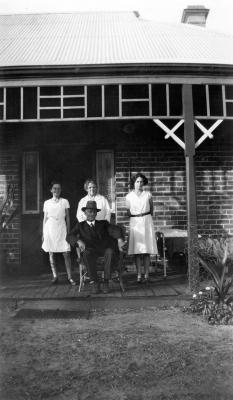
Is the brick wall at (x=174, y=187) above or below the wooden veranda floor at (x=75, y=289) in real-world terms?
above

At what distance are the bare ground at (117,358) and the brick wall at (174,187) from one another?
3.74 meters

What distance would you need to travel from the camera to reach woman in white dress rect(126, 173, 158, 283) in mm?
6445

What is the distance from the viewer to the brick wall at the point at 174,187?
27.0 feet

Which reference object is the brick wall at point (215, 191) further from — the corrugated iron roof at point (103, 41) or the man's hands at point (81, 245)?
the man's hands at point (81, 245)

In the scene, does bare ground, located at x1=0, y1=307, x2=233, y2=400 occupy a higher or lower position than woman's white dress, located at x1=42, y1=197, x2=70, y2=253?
lower

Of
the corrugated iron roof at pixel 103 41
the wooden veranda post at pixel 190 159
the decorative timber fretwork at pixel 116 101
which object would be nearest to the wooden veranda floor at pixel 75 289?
the wooden veranda post at pixel 190 159

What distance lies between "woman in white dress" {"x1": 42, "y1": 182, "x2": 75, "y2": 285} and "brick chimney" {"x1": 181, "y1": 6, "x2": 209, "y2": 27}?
7.18 metres

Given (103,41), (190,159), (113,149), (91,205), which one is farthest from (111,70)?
(113,149)

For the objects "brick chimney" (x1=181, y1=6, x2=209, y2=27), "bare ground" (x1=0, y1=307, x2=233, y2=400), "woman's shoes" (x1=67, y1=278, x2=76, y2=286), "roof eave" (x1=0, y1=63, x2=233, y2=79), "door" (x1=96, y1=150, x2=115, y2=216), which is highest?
"brick chimney" (x1=181, y1=6, x2=209, y2=27)

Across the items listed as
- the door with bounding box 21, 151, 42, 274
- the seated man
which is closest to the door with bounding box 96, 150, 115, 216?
the door with bounding box 21, 151, 42, 274

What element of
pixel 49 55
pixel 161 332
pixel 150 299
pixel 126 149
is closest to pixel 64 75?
pixel 49 55

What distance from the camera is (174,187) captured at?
27.1 ft

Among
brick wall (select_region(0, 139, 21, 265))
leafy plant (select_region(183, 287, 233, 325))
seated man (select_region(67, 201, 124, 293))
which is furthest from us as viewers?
brick wall (select_region(0, 139, 21, 265))

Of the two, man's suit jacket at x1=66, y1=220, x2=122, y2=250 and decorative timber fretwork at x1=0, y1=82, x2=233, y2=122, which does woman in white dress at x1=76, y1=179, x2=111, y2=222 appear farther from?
decorative timber fretwork at x1=0, y1=82, x2=233, y2=122
